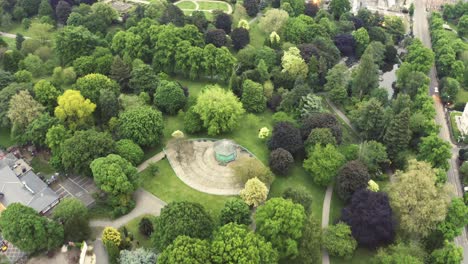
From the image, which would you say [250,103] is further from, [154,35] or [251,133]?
[154,35]

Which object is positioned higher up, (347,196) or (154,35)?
(154,35)

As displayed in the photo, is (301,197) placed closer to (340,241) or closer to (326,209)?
(326,209)

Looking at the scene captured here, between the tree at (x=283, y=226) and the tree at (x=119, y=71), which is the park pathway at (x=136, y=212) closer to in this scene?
the tree at (x=283, y=226)

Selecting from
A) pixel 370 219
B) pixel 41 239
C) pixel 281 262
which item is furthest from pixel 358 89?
pixel 41 239

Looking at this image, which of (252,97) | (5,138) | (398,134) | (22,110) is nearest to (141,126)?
(22,110)

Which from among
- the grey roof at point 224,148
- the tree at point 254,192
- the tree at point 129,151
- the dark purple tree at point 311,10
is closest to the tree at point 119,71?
the tree at point 129,151

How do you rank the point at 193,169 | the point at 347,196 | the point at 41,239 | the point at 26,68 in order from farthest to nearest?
1. the point at 26,68
2. the point at 193,169
3. the point at 347,196
4. the point at 41,239

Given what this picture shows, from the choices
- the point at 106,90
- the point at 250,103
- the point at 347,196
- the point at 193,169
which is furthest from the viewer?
the point at 250,103
